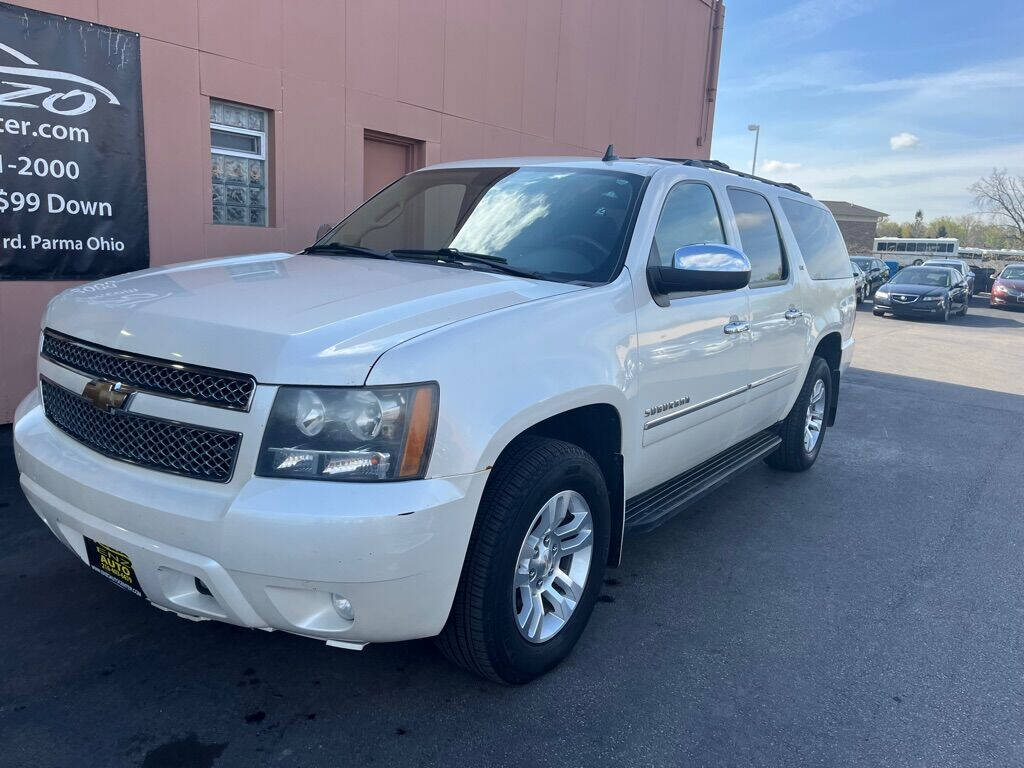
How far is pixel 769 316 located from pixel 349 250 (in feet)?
7.68

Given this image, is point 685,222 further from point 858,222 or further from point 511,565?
point 858,222

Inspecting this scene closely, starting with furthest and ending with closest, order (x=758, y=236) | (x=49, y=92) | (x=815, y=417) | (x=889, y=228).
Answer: (x=889, y=228), (x=815, y=417), (x=49, y=92), (x=758, y=236)

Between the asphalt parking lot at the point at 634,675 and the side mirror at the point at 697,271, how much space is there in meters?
1.47

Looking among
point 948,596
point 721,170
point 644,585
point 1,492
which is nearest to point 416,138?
point 721,170

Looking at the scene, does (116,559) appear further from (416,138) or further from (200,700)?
(416,138)

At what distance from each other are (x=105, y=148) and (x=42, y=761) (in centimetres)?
489

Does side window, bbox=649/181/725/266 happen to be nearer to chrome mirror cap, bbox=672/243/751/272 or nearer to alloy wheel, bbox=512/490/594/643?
chrome mirror cap, bbox=672/243/751/272

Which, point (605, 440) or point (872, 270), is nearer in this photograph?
point (605, 440)

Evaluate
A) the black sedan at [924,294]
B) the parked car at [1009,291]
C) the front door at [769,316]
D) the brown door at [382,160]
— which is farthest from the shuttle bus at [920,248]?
the front door at [769,316]

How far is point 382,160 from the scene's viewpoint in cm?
867

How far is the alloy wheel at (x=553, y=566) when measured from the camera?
286 cm

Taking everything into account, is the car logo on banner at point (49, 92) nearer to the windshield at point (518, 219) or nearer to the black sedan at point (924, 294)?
the windshield at point (518, 219)

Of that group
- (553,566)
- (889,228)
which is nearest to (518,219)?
(553,566)

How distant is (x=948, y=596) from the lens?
156 inches
